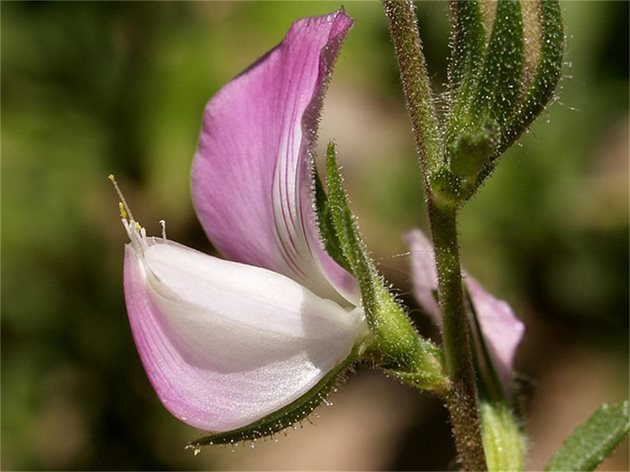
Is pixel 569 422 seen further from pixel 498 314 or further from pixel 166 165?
pixel 498 314

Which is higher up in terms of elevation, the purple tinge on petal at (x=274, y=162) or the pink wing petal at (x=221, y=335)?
the purple tinge on petal at (x=274, y=162)

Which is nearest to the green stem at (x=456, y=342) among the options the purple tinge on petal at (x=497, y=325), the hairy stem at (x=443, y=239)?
the hairy stem at (x=443, y=239)

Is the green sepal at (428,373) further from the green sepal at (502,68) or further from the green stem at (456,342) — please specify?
the green sepal at (502,68)

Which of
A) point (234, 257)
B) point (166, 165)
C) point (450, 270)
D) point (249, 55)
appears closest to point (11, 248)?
point (166, 165)

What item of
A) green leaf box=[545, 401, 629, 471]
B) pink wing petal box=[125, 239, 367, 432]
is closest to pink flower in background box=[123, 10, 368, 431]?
pink wing petal box=[125, 239, 367, 432]

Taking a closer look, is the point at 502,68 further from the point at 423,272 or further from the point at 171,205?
the point at 171,205

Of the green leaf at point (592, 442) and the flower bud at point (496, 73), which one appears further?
the green leaf at point (592, 442)
